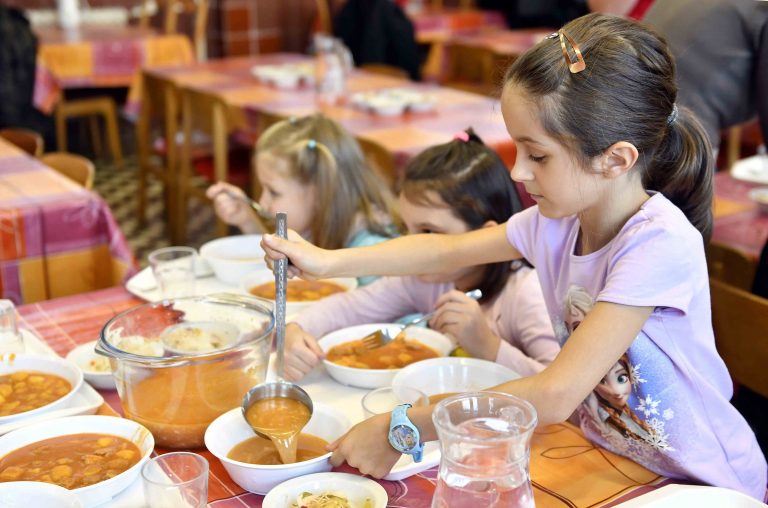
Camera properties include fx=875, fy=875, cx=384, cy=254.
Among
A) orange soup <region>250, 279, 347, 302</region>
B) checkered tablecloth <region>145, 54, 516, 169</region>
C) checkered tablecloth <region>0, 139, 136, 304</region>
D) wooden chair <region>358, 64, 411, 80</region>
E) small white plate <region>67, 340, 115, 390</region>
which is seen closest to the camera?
small white plate <region>67, 340, 115, 390</region>

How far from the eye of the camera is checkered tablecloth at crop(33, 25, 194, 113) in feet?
17.7

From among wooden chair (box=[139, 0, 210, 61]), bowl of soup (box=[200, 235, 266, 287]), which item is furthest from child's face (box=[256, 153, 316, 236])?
wooden chair (box=[139, 0, 210, 61])

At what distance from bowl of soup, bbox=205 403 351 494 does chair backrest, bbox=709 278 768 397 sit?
0.85 meters

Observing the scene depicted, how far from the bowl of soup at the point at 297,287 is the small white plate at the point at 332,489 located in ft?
2.72

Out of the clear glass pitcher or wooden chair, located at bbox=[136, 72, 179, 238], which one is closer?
the clear glass pitcher

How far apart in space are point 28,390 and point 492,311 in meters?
0.99

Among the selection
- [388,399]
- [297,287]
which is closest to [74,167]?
[297,287]

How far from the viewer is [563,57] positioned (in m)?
1.28

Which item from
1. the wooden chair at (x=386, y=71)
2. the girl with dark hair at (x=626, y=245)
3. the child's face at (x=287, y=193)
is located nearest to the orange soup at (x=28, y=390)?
the girl with dark hair at (x=626, y=245)

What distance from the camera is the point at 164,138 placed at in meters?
5.02

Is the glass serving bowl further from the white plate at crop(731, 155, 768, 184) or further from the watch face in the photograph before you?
the white plate at crop(731, 155, 768, 184)

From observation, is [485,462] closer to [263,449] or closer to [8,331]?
[263,449]

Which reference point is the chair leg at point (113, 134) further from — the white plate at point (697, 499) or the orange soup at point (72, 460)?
the white plate at point (697, 499)

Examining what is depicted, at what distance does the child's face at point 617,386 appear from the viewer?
1381 mm
